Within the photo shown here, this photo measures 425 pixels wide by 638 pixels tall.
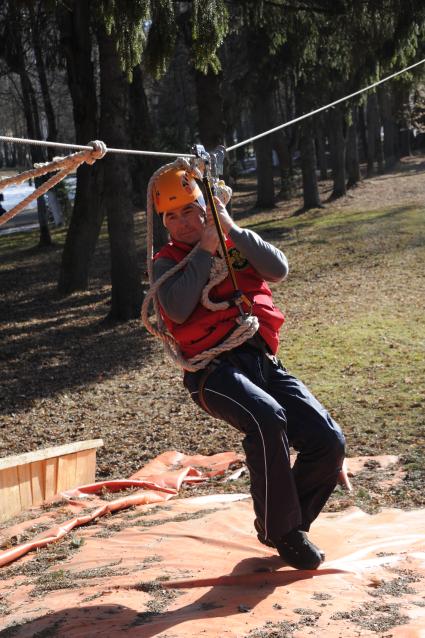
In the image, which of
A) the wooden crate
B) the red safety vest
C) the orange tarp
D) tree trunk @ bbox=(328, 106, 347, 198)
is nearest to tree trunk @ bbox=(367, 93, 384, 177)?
tree trunk @ bbox=(328, 106, 347, 198)

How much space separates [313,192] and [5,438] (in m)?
17.1

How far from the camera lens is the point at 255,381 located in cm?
380

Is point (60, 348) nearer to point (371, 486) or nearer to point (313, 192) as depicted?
point (371, 486)

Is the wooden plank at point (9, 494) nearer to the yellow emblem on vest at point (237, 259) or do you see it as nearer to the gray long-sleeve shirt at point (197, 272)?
the gray long-sleeve shirt at point (197, 272)

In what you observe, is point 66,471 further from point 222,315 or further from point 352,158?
point 352,158

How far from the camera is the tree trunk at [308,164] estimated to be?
2278 cm

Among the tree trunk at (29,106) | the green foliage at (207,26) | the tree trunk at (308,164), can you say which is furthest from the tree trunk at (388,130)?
the green foliage at (207,26)

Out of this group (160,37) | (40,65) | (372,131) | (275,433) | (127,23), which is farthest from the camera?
(372,131)

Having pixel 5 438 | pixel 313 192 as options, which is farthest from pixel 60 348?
pixel 313 192

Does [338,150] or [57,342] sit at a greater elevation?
[338,150]

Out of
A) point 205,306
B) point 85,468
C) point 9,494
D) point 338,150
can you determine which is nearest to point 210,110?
point 85,468

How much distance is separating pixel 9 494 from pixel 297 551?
2.69 metres

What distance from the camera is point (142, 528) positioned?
493 cm

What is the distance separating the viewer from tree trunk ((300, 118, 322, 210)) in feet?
74.7
